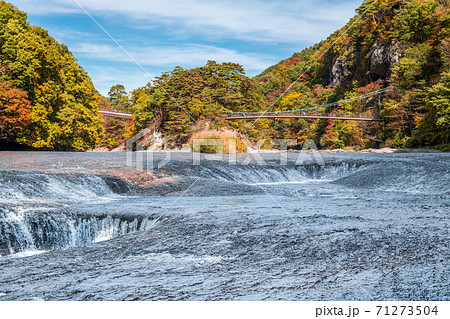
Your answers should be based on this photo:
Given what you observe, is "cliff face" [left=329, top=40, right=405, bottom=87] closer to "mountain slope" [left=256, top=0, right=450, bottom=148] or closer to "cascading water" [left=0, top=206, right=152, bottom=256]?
"mountain slope" [left=256, top=0, right=450, bottom=148]

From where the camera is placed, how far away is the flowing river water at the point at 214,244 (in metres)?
3.61

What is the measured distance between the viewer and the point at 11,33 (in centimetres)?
2567

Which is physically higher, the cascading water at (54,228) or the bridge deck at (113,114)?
the bridge deck at (113,114)

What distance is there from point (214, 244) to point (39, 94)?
27.0 meters

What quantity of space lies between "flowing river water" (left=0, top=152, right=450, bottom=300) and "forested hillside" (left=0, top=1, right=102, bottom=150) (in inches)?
650

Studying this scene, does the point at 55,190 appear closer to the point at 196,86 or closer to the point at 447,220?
the point at 447,220

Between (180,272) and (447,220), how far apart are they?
4452 millimetres

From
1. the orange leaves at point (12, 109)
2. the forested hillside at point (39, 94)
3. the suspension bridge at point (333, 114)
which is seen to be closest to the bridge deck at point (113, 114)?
the suspension bridge at point (333, 114)

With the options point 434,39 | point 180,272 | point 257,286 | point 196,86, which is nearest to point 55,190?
point 180,272

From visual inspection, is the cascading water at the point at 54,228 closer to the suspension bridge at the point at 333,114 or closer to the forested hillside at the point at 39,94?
A: the forested hillside at the point at 39,94

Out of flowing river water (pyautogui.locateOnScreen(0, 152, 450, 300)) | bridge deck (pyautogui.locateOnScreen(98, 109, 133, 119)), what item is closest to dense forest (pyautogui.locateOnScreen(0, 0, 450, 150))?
bridge deck (pyautogui.locateOnScreen(98, 109, 133, 119))

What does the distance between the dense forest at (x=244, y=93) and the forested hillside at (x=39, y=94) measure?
0.08 meters

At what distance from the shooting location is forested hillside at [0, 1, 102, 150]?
81.2 ft

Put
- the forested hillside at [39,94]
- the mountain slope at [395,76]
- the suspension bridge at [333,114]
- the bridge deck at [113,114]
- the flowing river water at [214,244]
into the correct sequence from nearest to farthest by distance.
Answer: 1. the flowing river water at [214,244]
2. the forested hillside at [39,94]
3. the mountain slope at [395,76]
4. the suspension bridge at [333,114]
5. the bridge deck at [113,114]
